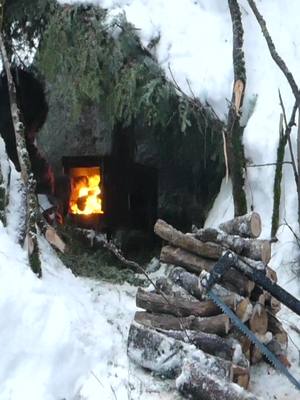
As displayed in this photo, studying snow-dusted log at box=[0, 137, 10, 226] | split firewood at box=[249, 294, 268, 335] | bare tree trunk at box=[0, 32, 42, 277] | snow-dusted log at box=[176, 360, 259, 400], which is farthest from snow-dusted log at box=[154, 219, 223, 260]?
snow-dusted log at box=[0, 137, 10, 226]

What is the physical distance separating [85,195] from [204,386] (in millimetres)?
4793

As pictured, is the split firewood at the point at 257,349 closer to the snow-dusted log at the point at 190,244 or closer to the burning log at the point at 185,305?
the burning log at the point at 185,305

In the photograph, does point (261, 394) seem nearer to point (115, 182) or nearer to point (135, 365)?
point (135, 365)

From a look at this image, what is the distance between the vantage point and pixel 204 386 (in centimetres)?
411

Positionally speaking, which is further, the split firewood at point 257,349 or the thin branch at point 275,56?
the thin branch at point 275,56

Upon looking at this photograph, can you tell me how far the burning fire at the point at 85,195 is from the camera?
8531mm

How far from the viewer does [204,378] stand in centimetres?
413

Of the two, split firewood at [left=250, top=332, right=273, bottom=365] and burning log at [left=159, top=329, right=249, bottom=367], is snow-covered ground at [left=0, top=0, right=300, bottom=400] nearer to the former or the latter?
split firewood at [left=250, top=332, right=273, bottom=365]

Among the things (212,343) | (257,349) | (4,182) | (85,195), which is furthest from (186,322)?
(85,195)

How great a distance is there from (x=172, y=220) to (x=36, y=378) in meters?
5.24

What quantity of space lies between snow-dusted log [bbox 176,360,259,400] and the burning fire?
179 inches

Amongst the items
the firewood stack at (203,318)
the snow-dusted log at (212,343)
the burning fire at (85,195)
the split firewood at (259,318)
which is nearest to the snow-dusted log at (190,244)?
the firewood stack at (203,318)

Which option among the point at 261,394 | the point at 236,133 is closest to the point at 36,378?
the point at 261,394

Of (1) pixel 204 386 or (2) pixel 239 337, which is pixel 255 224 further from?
(1) pixel 204 386
